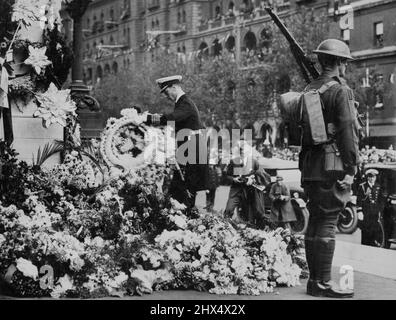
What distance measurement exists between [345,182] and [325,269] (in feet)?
2.37

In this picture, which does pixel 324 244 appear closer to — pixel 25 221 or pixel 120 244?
pixel 120 244

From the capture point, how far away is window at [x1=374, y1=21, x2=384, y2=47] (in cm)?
4770

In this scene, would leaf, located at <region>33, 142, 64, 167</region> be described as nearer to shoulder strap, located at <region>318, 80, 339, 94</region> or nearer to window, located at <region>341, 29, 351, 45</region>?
shoulder strap, located at <region>318, 80, 339, 94</region>

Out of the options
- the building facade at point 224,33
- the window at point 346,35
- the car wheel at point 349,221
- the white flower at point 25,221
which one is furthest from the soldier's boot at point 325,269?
the window at point 346,35

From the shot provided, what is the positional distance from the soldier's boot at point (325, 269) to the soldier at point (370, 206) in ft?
22.2

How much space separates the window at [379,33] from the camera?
156 ft

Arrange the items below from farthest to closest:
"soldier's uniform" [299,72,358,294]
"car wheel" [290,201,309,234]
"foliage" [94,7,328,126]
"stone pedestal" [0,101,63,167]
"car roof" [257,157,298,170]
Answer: "foliage" [94,7,328,126], "car roof" [257,157,298,170], "car wheel" [290,201,309,234], "stone pedestal" [0,101,63,167], "soldier's uniform" [299,72,358,294]

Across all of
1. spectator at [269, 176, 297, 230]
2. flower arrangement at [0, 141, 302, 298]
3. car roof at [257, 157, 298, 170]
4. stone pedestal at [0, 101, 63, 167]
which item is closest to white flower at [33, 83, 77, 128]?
stone pedestal at [0, 101, 63, 167]

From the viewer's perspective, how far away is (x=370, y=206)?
13828mm

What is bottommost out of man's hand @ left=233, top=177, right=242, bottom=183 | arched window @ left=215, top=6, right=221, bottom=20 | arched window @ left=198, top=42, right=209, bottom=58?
man's hand @ left=233, top=177, right=242, bottom=183

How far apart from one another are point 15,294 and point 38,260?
33 cm

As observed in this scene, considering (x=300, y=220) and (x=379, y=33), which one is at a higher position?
(x=379, y=33)

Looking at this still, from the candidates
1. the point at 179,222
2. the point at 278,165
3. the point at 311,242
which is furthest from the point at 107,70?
the point at 311,242

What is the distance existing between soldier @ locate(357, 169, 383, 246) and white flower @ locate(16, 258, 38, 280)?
25.4ft
